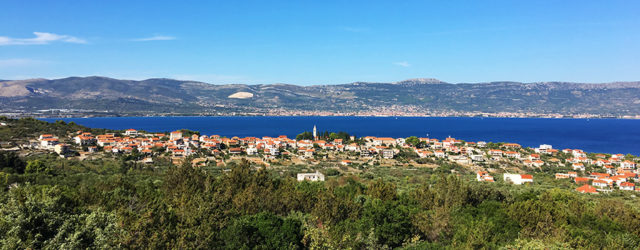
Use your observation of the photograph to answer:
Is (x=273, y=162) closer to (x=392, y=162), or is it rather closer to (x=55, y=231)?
(x=392, y=162)

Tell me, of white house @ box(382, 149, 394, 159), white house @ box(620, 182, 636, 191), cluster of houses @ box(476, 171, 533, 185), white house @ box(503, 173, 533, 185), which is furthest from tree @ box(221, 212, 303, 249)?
white house @ box(382, 149, 394, 159)

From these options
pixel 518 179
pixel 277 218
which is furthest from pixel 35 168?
pixel 518 179

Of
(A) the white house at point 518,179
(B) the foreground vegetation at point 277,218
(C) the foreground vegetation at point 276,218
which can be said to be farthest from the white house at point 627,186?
(C) the foreground vegetation at point 276,218

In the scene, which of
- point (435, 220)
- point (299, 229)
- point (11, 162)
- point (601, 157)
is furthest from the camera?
point (601, 157)

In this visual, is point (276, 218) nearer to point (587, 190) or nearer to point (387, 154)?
point (587, 190)

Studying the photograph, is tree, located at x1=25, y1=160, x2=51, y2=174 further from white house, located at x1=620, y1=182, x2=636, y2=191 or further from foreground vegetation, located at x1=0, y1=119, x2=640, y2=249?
white house, located at x1=620, y1=182, x2=636, y2=191

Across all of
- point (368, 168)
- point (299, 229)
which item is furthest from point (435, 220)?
point (368, 168)

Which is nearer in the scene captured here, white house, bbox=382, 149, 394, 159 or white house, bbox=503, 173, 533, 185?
white house, bbox=503, 173, 533, 185

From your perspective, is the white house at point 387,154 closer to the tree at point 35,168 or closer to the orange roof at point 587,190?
the orange roof at point 587,190
